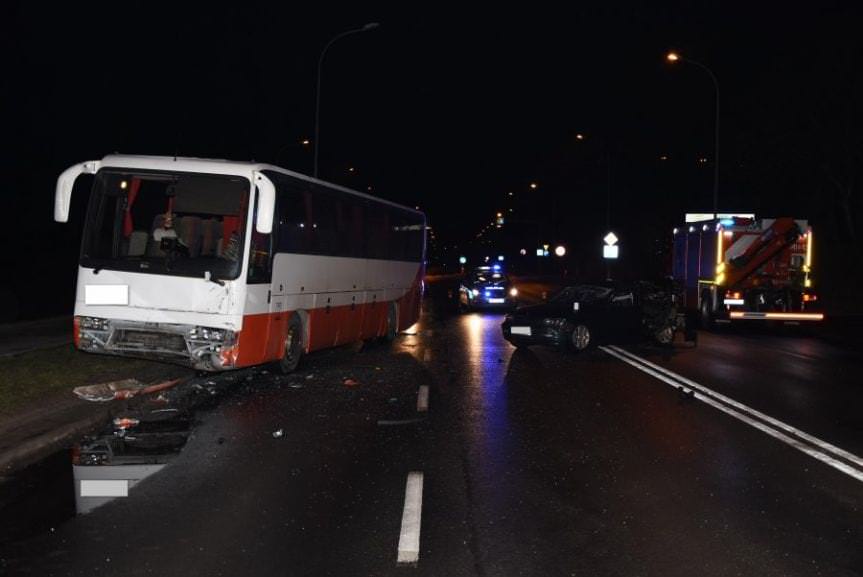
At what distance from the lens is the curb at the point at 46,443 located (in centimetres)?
755

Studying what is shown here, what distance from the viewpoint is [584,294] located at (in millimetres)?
18516

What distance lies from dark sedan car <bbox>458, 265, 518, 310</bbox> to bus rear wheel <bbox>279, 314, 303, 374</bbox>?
17.7 meters

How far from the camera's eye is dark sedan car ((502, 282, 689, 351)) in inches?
683

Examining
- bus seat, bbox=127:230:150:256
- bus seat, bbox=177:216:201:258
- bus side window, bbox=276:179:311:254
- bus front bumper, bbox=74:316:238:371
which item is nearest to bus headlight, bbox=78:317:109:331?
bus front bumper, bbox=74:316:238:371

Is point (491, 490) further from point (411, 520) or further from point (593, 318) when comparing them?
point (593, 318)

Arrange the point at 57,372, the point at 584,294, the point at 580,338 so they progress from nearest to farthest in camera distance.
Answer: the point at 57,372 → the point at 580,338 → the point at 584,294

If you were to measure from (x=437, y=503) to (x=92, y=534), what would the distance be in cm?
243

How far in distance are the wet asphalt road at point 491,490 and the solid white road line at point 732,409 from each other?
19cm

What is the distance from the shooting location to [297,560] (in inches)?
207

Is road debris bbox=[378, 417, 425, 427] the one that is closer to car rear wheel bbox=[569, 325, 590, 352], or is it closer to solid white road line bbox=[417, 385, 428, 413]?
solid white road line bbox=[417, 385, 428, 413]

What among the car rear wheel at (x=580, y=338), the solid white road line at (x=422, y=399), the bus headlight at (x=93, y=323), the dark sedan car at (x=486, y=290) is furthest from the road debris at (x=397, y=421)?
the dark sedan car at (x=486, y=290)

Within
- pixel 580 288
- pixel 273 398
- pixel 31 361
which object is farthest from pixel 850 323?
pixel 31 361

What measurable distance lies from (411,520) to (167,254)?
272 inches

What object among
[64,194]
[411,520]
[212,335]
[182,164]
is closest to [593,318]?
[212,335]
